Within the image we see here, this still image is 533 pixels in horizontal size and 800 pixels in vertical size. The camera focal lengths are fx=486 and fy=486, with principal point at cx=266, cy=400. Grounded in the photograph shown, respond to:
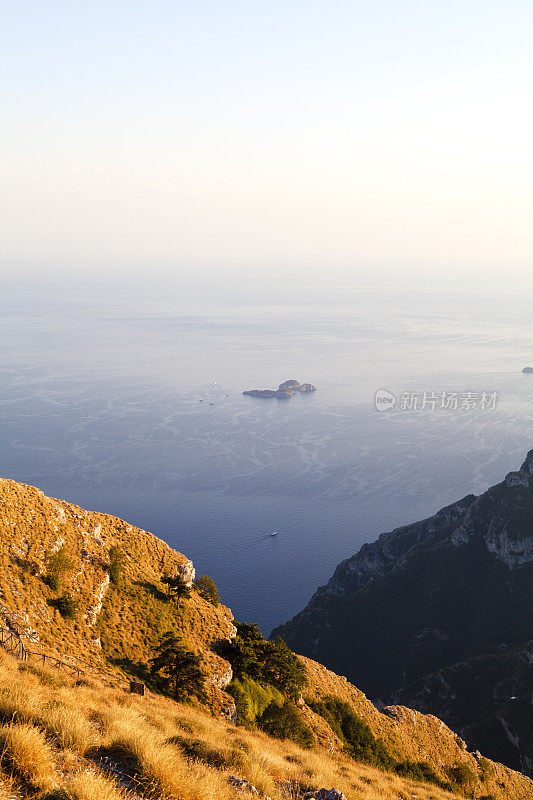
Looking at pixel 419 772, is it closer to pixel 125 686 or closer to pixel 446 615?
pixel 125 686

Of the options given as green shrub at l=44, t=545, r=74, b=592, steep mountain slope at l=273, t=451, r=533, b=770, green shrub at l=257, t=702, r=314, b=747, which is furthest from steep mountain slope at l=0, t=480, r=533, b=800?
steep mountain slope at l=273, t=451, r=533, b=770

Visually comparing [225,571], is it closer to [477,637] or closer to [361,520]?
[361,520]

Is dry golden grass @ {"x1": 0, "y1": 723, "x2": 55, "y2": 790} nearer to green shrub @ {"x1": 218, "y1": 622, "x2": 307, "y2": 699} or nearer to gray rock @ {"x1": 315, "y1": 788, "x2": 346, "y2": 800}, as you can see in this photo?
gray rock @ {"x1": 315, "y1": 788, "x2": 346, "y2": 800}

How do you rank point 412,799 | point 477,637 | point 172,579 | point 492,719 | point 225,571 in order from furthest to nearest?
point 225,571
point 477,637
point 492,719
point 172,579
point 412,799

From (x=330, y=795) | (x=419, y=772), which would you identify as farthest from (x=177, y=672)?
(x=419, y=772)

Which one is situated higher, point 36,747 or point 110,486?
point 36,747

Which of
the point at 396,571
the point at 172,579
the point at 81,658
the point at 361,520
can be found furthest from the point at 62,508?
the point at 361,520
